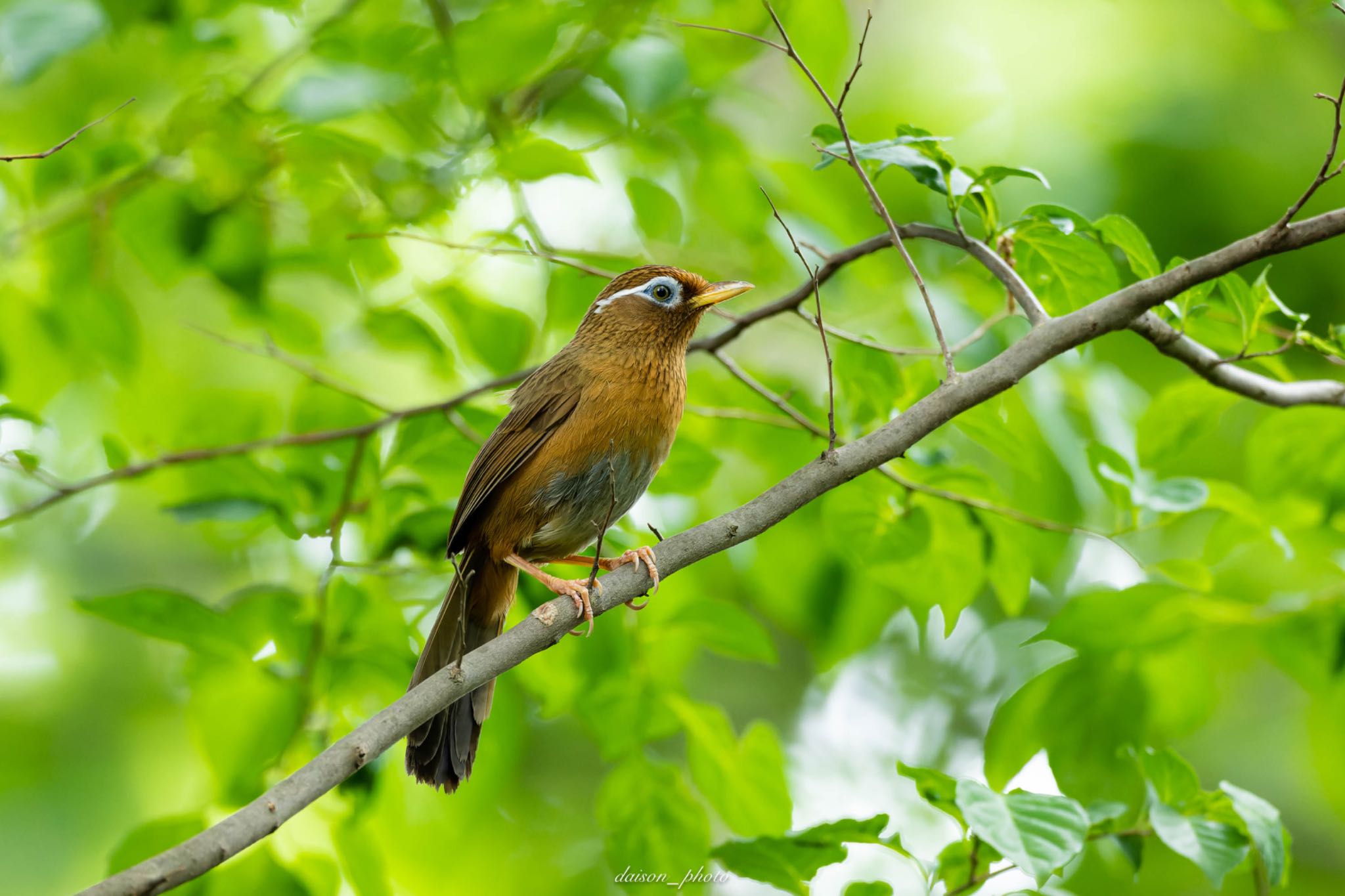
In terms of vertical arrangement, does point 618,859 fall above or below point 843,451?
below

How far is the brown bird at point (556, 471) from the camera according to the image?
3.29 metres

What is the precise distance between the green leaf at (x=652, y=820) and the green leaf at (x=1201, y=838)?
1463mm

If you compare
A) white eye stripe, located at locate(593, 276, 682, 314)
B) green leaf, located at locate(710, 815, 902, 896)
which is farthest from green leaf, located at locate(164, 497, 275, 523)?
green leaf, located at locate(710, 815, 902, 896)

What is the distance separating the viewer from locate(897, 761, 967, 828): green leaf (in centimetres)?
263

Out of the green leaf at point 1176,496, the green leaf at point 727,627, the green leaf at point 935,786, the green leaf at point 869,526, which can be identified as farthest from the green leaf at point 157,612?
the green leaf at point 1176,496

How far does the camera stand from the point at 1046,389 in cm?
409

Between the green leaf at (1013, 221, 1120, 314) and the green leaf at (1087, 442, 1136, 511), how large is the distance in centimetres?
60

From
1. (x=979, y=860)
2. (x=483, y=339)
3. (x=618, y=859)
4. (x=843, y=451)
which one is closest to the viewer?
(x=843, y=451)

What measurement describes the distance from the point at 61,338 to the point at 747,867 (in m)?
3.43

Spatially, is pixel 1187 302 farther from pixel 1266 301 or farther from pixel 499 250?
pixel 499 250

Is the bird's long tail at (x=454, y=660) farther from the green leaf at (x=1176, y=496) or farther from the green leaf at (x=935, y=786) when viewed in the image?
the green leaf at (x=1176, y=496)

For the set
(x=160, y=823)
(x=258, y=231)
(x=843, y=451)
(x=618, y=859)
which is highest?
(x=843, y=451)

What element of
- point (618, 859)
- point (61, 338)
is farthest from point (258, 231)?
point (618, 859)

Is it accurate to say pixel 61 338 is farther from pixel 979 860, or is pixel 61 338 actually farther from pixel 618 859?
pixel 979 860
